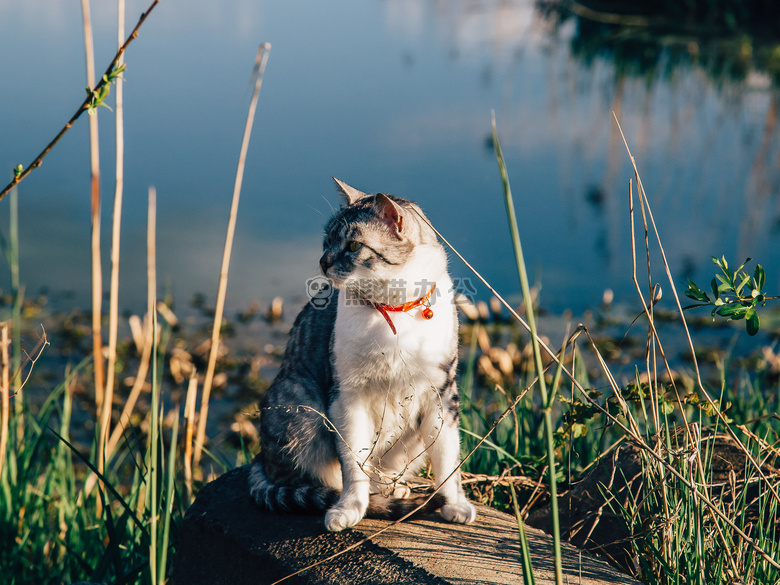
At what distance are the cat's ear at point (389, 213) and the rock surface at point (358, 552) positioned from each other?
2.85 ft

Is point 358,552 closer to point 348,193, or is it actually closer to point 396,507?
point 396,507

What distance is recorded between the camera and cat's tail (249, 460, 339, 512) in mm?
1955

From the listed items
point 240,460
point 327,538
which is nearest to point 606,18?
point 240,460

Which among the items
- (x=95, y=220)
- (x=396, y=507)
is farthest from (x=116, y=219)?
(x=396, y=507)

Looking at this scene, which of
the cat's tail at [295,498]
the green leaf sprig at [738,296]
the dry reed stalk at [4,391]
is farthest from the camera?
the dry reed stalk at [4,391]

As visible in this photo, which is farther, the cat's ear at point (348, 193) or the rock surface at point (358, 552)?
the cat's ear at point (348, 193)

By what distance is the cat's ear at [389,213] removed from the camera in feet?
6.24

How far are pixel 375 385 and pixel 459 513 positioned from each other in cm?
46

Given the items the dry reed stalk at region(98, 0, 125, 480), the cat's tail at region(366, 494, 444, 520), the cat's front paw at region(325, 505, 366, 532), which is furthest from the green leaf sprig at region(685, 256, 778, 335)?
the dry reed stalk at region(98, 0, 125, 480)

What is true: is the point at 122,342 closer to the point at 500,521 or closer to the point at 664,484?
the point at 500,521

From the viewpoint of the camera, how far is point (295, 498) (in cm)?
197

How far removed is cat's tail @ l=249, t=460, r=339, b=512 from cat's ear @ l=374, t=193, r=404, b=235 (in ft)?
2.69

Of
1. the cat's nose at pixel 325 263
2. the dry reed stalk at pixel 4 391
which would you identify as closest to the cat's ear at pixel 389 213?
the cat's nose at pixel 325 263

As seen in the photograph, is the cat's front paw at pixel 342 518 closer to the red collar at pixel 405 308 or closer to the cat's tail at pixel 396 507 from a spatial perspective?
the cat's tail at pixel 396 507
